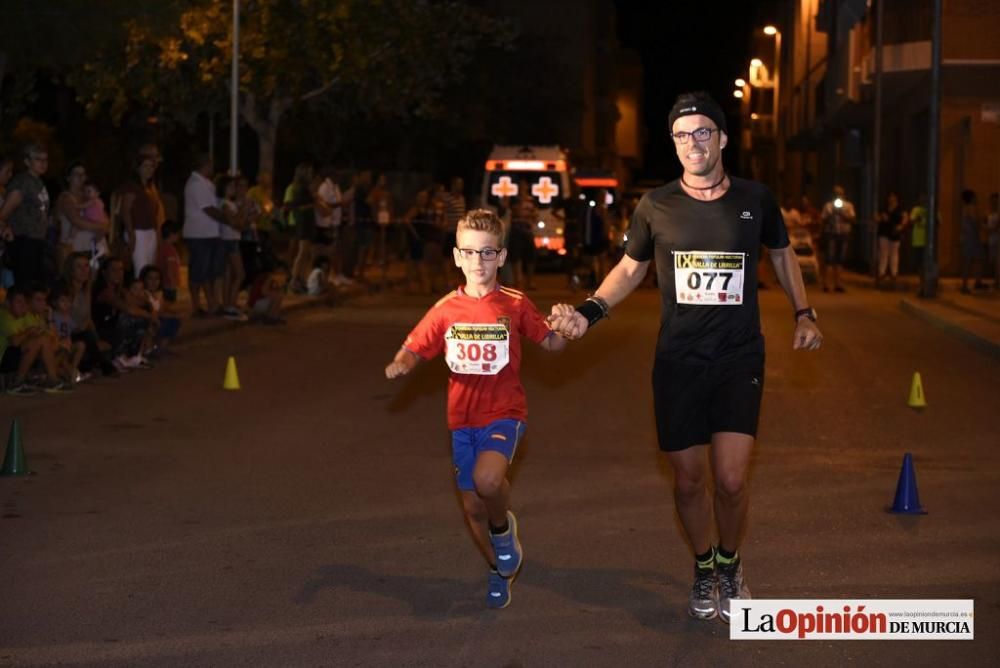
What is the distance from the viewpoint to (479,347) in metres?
7.17

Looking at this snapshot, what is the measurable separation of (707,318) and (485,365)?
0.96 m

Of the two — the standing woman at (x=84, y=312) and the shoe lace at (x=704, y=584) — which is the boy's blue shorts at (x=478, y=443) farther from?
the standing woman at (x=84, y=312)

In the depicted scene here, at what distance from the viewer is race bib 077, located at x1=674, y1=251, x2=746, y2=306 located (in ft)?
22.3

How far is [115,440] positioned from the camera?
12.1 metres

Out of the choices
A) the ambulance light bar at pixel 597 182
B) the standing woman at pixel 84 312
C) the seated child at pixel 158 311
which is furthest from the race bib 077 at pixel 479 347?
the ambulance light bar at pixel 597 182

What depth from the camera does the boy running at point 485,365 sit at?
23.5 feet

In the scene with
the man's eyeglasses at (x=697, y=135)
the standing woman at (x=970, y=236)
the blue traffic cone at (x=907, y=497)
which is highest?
the man's eyeglasses at (x=697, y=135)

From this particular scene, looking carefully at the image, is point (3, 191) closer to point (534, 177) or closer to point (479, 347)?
point (479, 347)

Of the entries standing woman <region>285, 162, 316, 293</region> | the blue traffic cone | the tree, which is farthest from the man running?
the tree

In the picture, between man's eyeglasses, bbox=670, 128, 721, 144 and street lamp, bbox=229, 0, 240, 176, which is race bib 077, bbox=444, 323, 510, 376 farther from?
street lamp, bbox=229, 0, 240, 176

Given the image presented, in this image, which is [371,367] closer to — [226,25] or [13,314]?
[13,314]

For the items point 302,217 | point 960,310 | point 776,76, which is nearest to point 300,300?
point 302,217

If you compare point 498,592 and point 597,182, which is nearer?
point 498,592

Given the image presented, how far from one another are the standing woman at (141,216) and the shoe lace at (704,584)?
42.8ft
